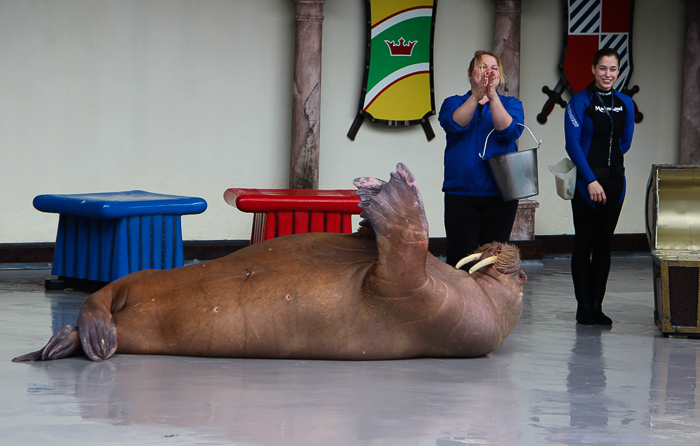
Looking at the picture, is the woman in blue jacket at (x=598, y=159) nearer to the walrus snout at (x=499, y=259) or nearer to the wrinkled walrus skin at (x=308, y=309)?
the walrus snout at (x=499, y=259)

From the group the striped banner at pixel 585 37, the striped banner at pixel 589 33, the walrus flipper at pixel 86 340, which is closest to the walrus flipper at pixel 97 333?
the walrus flipper at pixel 86 340

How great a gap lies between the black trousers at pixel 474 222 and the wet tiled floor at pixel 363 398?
0.59 meters

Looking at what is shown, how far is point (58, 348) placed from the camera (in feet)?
11.9

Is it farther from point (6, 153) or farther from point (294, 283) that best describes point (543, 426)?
point (6, 153)

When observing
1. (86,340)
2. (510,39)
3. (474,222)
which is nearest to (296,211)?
(474,222)

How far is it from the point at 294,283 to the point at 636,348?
1.89 m

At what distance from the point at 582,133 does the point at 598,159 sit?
0.19 meters

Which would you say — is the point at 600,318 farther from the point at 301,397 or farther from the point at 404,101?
the point at 404,101

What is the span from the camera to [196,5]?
8180 millimetres

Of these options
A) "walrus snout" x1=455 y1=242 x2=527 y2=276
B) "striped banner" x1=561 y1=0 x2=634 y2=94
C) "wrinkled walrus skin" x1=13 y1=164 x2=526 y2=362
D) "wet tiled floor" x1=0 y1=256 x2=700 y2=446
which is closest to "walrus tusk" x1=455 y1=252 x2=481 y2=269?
"walrus snout" x1=455 y1=242 x2=527 y2=276

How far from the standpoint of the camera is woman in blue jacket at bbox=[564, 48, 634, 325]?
512 centimetres

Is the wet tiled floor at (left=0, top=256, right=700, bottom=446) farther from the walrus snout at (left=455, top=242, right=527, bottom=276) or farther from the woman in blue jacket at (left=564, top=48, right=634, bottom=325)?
the woman in blue jacket at (left=564, top=48, right=634, bottom=325)

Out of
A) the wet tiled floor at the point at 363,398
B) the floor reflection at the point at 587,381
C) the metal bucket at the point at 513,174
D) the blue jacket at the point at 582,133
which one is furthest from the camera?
the blue jacket at the point at 582,133

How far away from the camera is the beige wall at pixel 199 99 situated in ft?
24.9
